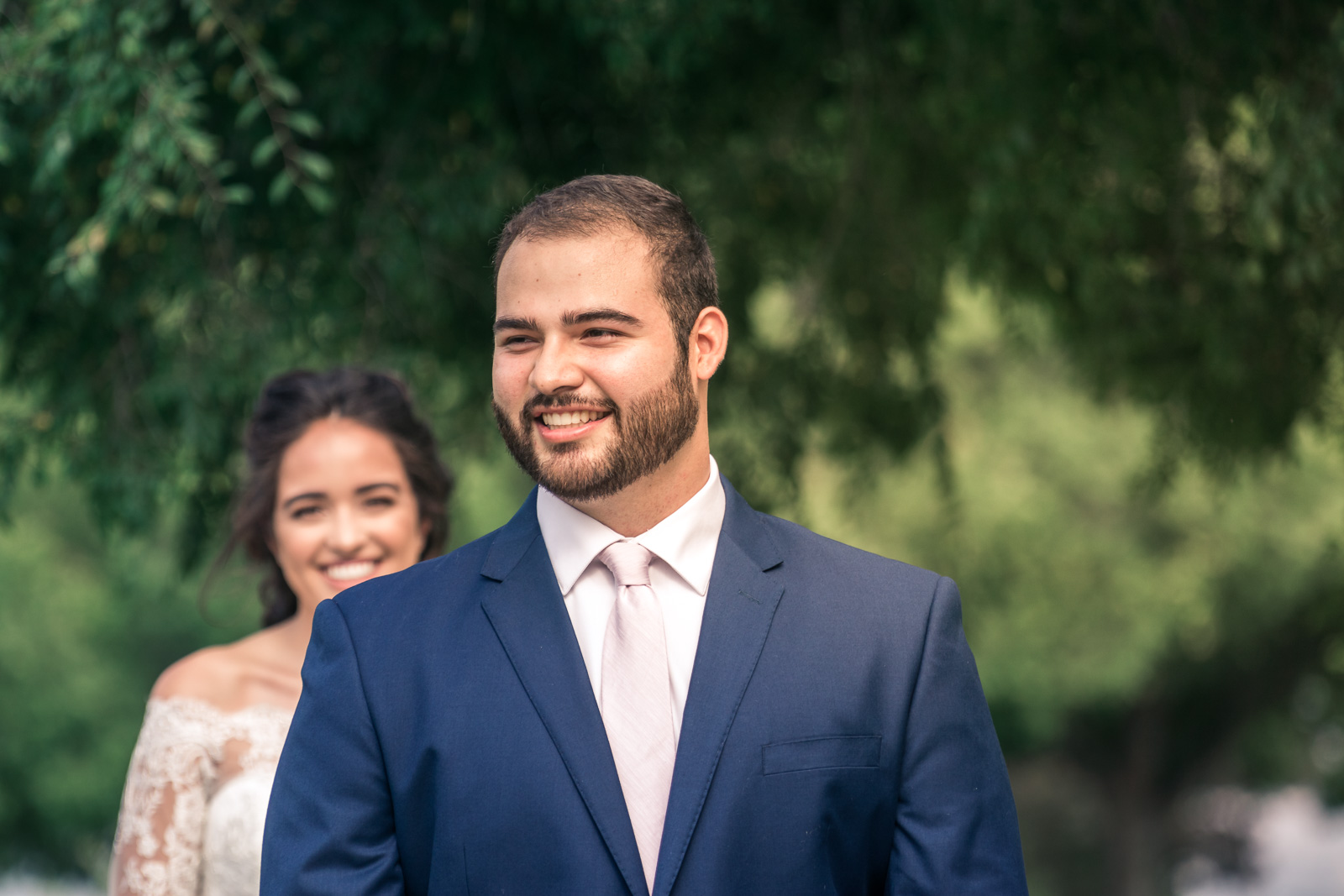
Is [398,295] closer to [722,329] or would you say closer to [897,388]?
[897,388]

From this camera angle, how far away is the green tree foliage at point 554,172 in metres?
4.47

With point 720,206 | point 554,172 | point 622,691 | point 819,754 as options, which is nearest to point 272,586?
point 622,691

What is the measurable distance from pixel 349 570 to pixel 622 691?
4.93 feet

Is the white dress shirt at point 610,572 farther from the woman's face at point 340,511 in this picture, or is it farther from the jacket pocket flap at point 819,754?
the woman's face at point 340,511

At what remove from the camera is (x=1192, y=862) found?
73.9 feet

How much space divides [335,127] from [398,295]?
70cm

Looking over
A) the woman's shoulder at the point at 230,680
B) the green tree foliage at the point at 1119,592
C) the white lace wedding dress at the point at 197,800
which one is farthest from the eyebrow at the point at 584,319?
the green tree foliage at the point at 1119,592

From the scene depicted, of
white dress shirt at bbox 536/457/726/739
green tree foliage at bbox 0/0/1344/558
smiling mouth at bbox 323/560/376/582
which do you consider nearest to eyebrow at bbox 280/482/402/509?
smiling mouth at bbox 323/560/376/582

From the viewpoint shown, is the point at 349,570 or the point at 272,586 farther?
the point at 272,586

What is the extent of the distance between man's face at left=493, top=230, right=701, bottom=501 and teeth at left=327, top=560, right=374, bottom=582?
144 cm

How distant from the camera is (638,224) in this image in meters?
2.26

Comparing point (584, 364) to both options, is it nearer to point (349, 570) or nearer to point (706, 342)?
point (706, 342)

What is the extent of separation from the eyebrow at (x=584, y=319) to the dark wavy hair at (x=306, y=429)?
5.30 ft

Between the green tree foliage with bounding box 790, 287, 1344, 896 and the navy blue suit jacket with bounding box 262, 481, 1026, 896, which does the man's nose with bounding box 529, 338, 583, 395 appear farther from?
the green tree foliage with bounding box 790, 287, 1344, 896
